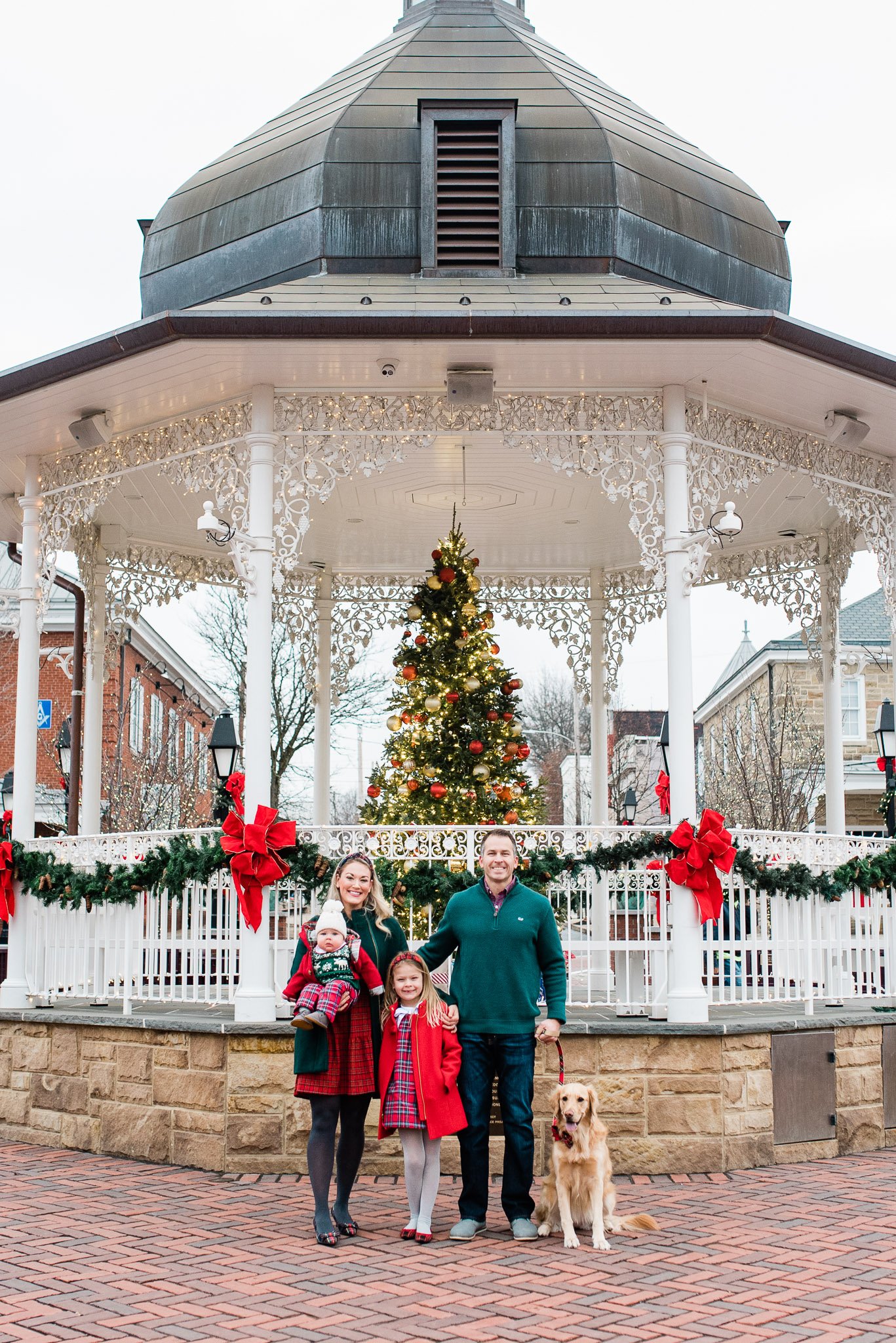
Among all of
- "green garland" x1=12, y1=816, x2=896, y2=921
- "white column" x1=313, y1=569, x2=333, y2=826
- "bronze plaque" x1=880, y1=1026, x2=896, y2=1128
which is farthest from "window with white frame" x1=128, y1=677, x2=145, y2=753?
"bronze plaque" x1=880, y1=1026, x2=896, y2=1128

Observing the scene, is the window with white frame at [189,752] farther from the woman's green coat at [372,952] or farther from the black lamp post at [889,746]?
the woman's green coat at [372,952]

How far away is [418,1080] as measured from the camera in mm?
5723

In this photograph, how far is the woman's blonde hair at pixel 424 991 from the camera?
231 inches

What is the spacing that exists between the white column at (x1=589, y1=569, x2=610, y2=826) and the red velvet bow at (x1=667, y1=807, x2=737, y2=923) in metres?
4.77

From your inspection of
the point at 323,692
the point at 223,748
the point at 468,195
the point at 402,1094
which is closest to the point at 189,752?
the point at 323,692

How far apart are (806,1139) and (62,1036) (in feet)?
14.7

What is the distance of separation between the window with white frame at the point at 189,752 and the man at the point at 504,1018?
22954 mm

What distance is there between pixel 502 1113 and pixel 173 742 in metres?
27.5

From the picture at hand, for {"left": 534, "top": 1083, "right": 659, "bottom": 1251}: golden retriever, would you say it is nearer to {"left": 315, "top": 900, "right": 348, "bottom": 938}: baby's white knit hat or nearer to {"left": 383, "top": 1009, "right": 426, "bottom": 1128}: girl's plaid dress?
{"left": 383, "top": 1009, "right": 426, "bottom": 1128}: girl's plaid dress

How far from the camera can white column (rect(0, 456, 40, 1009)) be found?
8969 millimetres

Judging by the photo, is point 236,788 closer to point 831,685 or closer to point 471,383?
point 471,383

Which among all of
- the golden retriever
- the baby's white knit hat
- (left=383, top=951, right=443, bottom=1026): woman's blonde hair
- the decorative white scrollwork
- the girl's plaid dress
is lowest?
the golden retriever

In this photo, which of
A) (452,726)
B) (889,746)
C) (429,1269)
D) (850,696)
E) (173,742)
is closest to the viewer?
(429,1269)

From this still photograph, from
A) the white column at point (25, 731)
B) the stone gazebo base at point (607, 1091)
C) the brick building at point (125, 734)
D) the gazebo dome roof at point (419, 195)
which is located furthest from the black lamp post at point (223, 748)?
the brick building at point (125, 734)
